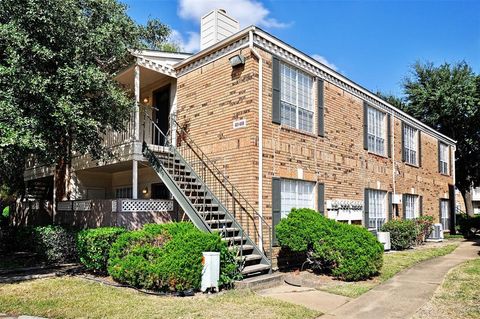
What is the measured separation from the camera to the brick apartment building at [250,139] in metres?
10.4

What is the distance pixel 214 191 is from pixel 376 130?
8.73 meters

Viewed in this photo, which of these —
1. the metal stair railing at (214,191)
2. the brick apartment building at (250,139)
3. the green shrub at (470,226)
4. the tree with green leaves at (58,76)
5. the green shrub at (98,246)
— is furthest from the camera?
the green shrub at (470,226)

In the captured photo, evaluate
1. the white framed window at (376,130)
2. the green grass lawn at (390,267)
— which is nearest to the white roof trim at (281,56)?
the white framed window at (376,130)

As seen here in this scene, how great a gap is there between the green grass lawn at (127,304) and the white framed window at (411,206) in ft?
42.9

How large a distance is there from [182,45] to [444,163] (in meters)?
23.8

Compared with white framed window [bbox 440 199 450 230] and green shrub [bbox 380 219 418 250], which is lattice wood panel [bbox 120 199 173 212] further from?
white framed window [bbox 440 199 450 230]

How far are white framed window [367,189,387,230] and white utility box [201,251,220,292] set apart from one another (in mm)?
9147

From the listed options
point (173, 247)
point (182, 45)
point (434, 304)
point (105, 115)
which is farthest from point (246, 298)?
point (182, 45)

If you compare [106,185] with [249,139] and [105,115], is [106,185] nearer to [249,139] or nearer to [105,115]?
[105,115]

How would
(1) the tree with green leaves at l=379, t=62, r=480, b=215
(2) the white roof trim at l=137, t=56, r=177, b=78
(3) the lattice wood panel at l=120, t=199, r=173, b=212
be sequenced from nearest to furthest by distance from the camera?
(3) the lattice wood panel at l=120, t=199, r=173, b=212, (2) the white roof trim at l=137, t=56, r=177, b=78, (1) the tree with green leaves at l=379, t=62, r=480, b=215

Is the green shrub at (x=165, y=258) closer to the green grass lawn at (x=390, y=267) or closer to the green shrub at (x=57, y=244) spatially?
the green grass lawn at (x=390, y=267)

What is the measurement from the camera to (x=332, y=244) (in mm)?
9234

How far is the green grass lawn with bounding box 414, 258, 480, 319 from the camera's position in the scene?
660cm

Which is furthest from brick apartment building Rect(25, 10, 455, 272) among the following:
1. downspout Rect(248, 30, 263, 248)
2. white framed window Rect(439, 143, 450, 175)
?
white framed window Rect(439, 143, 450, 175)
